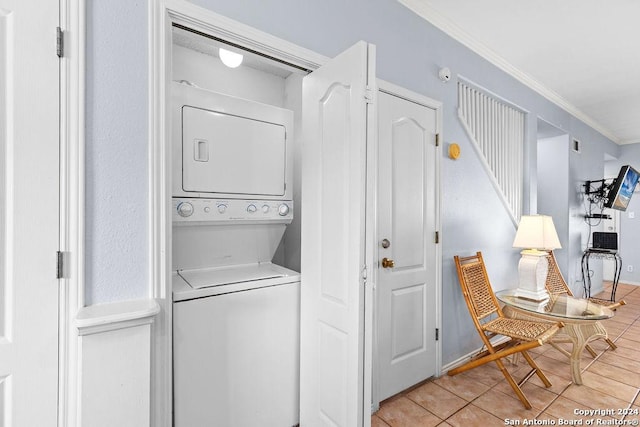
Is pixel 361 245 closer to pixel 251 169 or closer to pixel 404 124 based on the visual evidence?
pixel 251 169

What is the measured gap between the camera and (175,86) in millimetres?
1729

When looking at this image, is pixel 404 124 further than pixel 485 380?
No

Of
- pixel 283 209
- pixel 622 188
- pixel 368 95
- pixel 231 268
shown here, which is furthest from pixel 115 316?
pixel 622 188

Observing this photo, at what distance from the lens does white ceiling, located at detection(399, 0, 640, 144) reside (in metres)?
2.32

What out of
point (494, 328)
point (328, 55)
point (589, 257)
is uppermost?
point (328, 55)

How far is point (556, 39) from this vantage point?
2.73m

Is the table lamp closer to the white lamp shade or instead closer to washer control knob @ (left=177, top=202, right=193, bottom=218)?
the white lamp shade

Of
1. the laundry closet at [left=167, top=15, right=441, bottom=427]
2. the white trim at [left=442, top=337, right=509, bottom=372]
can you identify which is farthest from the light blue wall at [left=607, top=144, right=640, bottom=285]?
the laundry closet at [left=167, top=15, right=441, bottom=427]

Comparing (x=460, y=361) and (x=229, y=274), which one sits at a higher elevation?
(x=229, y=274)

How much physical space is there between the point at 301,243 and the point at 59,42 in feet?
4.29

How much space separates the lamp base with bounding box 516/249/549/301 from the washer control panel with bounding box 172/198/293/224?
2.00 meters

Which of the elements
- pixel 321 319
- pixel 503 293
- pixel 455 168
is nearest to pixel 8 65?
pixel 321 319

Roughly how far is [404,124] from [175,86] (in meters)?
1.46

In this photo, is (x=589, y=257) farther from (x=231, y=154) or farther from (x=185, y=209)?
(x=185, y=209)
